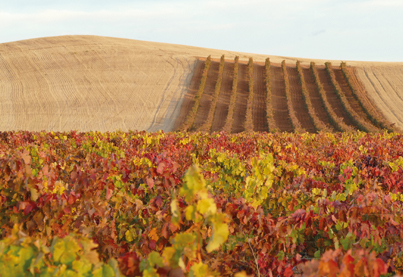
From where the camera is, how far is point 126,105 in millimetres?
32156

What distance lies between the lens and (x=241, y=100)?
33.1 metres

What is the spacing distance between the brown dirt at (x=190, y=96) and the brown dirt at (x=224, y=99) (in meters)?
2.29

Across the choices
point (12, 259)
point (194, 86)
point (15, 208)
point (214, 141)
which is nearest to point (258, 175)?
point (15, 208)

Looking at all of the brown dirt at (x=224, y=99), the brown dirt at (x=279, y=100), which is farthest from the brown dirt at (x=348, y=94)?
the brown dirt at (x=224, y=99)

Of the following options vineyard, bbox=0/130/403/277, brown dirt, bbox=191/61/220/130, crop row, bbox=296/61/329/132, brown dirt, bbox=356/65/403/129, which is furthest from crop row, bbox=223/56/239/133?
vineyard, bbox=0/130/403/277

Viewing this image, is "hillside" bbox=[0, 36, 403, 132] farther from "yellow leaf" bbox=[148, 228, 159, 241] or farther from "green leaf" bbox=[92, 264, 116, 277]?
"green leaf" bbox=[92, 264, 116, 277]

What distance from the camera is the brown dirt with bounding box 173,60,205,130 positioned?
95.6ft

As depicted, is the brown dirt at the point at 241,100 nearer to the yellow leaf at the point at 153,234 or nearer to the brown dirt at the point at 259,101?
the brown dirt at the point at 259,101

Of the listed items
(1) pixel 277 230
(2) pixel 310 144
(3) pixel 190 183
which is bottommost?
(2) pixel 310 144

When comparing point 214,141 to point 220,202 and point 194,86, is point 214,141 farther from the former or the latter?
point 194,86

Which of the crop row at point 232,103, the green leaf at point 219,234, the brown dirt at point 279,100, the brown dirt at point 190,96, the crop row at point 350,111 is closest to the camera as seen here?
the green leaf at point 219,234

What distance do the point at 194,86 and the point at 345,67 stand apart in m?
17.3

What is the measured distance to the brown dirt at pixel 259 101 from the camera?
1092 inches

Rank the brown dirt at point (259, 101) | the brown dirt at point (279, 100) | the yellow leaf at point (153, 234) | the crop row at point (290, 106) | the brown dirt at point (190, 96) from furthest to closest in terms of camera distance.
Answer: the brown dirt at point (190, 96), the brown dirt at point (279, 100), the brown dirt at point (259, 101), the crop row at point (290, 106), the yellow leaf at point (153, 234)
